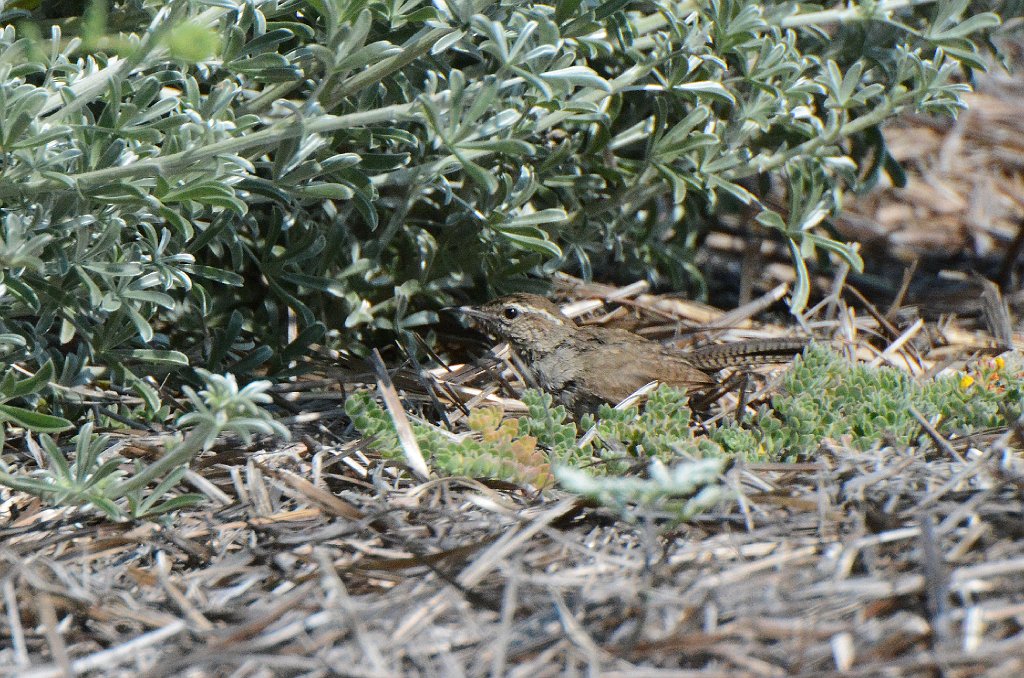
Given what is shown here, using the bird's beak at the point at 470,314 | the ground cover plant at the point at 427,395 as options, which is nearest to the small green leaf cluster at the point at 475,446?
the ground cover plant at the point at 427,395

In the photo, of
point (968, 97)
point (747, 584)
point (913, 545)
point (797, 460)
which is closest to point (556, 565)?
point (747, 584)

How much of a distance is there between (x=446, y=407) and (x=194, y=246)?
4.20ft

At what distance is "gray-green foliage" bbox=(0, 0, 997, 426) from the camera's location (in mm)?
3248

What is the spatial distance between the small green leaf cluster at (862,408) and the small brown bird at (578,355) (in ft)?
2.48

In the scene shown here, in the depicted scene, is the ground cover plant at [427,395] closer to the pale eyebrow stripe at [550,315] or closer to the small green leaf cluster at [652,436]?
the small green leaf cluster at [652,436]

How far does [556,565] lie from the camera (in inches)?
111

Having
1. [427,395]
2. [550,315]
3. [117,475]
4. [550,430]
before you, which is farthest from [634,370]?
[117,475]

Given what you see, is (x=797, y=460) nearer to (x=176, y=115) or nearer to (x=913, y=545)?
(x=913, y=545)

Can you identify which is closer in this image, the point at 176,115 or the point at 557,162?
the point at 176,115

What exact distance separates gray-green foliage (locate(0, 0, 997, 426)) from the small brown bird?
0.19 meters

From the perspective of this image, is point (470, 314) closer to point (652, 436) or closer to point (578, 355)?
point (578, 355)

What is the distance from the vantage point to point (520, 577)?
264 cm

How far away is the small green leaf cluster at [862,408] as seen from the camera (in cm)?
360

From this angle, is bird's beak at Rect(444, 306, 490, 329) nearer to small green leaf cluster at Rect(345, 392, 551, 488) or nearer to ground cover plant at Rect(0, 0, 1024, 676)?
ground cover plant at Rect(0, 0, 1024, 676)
